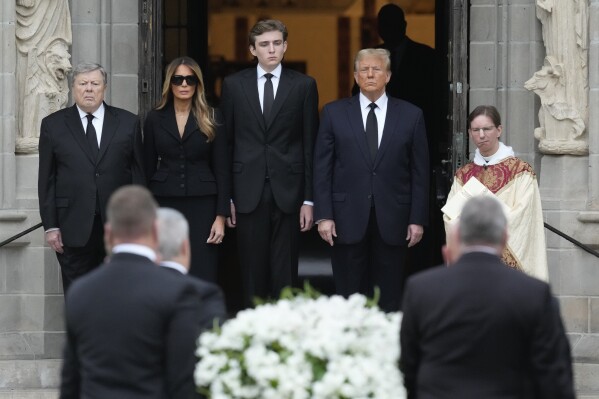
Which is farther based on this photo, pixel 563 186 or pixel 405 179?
pixel 563 186

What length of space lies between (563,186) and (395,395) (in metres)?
5.07

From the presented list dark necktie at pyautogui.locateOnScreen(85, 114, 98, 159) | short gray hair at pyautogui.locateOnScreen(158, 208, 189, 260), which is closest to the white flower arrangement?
short gray hair at pyautogui.locateOnScreen(158, 208, 189, 260)

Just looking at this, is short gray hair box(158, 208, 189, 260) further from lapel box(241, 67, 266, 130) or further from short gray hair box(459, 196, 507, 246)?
lapel box(241, 67, 266, 130)

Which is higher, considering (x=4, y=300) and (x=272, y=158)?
(x=272, y=158)

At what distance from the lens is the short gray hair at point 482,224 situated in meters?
5.75

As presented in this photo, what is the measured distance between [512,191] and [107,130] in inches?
101

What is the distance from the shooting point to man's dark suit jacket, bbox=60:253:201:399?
564 cm

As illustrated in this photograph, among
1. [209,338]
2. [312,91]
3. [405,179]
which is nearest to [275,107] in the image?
[312,91]

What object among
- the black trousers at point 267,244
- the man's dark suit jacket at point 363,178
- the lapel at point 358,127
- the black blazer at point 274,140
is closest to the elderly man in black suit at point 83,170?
the black blazer at point 274,140

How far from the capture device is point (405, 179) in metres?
9.85

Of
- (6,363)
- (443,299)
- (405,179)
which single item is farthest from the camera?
(6,363)

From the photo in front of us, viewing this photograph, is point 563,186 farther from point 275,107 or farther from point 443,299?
point 443,299

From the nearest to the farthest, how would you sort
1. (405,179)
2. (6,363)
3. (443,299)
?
(443,299) < (405,179) < (6,363)

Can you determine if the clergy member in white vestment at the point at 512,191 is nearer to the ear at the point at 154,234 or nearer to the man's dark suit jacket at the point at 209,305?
the man's dark suit jacket at the point at 209,305
